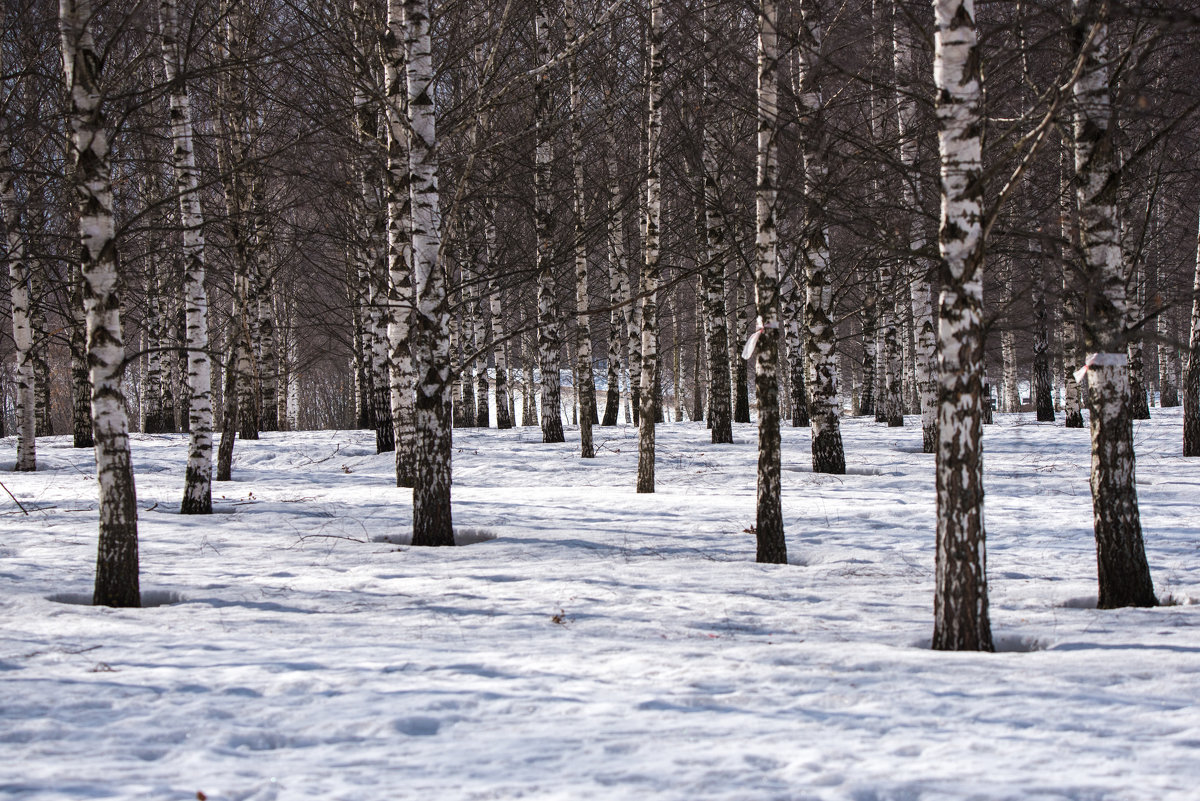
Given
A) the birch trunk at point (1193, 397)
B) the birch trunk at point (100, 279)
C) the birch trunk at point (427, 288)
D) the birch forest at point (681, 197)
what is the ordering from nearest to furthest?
1. the birch forest at point (681, 197)
2. the birch trunk at point (100, 279)
3. the birch trunk at point (427, 288)
4. the birch trunk at point (1193, 397)

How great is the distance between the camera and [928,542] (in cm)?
862

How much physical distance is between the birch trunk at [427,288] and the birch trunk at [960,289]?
15.8 ft

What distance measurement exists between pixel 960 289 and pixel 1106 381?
1.88 m

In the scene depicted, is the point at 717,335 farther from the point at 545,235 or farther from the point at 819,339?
the point at 819,339

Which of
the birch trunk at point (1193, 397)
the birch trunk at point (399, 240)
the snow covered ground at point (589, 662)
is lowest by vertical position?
the snow covered ground at point (589, 662)

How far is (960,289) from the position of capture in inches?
190

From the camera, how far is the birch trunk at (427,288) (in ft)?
26.5

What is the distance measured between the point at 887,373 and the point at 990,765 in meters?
17.8

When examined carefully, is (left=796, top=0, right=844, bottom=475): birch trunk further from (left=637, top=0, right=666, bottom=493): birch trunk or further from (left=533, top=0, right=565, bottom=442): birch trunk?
(left=533, top=0, right=565, bottom=442): birch trunk

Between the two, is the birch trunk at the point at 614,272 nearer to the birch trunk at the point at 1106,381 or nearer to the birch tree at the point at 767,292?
the birch tree at the point at 767,292

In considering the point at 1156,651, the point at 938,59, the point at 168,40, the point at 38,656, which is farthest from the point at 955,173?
the point at 168,40

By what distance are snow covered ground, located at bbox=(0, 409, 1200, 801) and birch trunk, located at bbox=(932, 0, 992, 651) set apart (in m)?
0.84

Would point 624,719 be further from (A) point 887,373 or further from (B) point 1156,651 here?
(A) point 887,373

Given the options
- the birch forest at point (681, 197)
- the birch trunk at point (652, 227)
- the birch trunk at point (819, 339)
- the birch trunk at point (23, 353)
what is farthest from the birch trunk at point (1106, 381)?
the birch trunk at point (23, 353)
